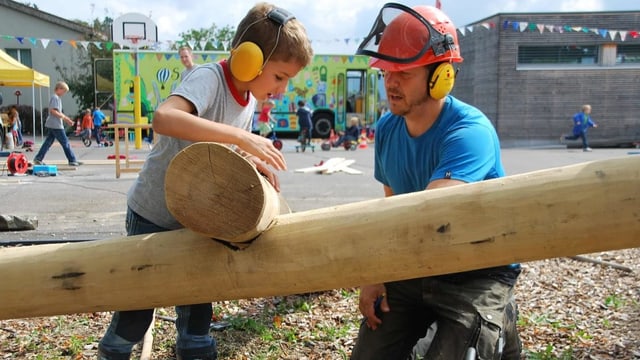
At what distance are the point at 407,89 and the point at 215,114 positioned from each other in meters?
0.75

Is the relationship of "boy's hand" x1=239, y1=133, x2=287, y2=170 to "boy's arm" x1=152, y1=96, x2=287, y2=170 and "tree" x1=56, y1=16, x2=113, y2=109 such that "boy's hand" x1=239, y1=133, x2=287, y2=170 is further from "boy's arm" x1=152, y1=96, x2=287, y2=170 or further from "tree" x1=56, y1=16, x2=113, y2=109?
"tree" x1=56, y1=16, x2=113, y2=109

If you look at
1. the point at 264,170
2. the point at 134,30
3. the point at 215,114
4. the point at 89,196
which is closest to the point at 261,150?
the point at 264,170

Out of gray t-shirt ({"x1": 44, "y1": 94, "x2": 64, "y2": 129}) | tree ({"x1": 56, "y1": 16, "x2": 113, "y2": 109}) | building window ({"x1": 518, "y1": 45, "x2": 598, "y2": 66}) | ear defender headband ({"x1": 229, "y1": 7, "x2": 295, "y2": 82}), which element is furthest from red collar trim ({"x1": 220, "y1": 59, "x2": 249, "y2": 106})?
tree ({"x1": 56, "y1": 16, "x2": 113, "y2": 109})

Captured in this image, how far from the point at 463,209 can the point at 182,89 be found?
3.82 feet

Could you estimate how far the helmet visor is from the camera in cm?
225

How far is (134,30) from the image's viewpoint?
50.5ft

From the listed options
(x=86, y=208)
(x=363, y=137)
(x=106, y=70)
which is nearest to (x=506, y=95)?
(x=363, y=137)

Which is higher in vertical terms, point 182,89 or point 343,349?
point 182,89

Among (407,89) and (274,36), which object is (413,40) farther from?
(274,36)

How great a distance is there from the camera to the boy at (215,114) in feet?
6.57

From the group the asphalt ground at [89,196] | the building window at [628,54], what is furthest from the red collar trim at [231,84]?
the building window at [628,54]

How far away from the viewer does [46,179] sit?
33.6 feet

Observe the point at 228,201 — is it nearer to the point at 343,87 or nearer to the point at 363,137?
the point at 363,137

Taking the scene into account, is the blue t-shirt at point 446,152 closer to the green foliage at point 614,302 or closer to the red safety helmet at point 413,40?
the red safety helmet at point 413,40
